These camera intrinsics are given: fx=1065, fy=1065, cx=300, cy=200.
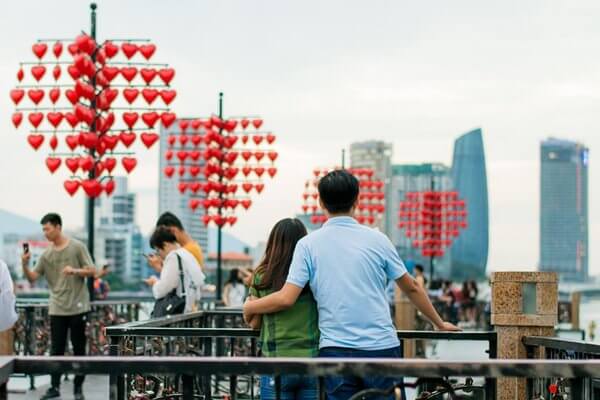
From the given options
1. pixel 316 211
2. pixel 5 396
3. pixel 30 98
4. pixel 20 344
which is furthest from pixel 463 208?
pixel 5 396

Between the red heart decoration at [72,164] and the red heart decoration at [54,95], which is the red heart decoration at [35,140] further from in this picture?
the red heart decoration at [72,164]

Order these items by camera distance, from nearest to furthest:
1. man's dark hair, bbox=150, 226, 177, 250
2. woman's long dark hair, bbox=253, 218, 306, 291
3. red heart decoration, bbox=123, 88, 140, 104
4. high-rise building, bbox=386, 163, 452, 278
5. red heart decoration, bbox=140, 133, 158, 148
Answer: woman's long dark hair, bbox=253, 218, 306, 291
man's dark hair, bbox=150, 226, 177, 250
red heart decoration, bbox=123, 88, 140, 104
red heart decoration, bbox=140, 133, 158, 148
high-rise building, bbox=386, 163, 452, 278

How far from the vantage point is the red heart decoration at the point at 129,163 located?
1820cm

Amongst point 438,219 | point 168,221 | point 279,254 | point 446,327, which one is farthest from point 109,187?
point 438,219

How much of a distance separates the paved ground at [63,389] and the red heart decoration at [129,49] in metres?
6.30

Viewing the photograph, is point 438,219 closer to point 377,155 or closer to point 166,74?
point 166,74

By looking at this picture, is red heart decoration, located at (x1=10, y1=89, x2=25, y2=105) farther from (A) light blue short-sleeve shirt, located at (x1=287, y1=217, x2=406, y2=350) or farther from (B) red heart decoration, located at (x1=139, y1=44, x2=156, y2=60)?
(A) light blue short-sleeve shirt, located at (x1=287, y1=217, x2=406, y2=350)

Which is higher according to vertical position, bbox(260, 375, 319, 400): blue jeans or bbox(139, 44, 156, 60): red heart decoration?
bbox(139, 44, 156, 60): red heart decoration

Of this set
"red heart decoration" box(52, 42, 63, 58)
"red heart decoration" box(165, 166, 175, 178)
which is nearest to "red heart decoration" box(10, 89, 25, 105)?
"red heart decoration" box(52, 42, 63, 58)

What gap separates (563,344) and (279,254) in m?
1.93

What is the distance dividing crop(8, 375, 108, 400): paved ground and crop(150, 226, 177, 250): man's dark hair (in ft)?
9.57

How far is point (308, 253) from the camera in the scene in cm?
477

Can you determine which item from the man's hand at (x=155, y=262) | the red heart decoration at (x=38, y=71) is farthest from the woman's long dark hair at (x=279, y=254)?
the red heart decoration at (x=38, y=71)

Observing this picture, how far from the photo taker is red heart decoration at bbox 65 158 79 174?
16.4 meters
